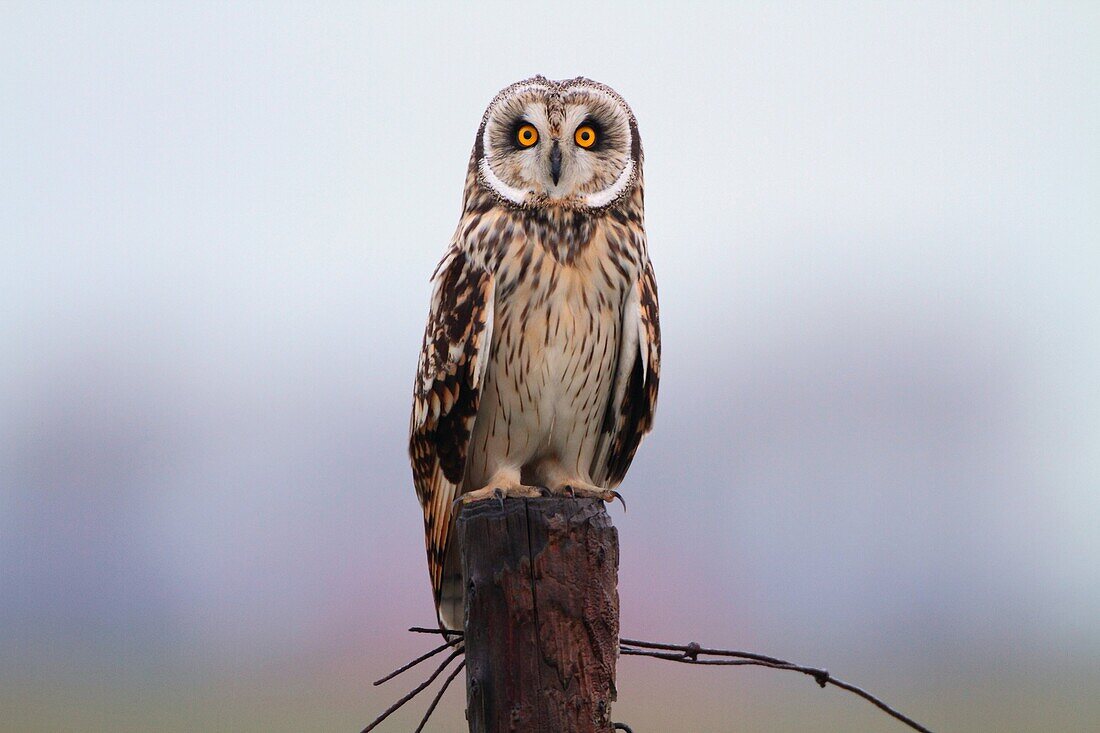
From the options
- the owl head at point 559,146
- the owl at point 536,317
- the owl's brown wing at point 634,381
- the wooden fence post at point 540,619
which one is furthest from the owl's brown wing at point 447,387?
the wooden fence post at point 540,619

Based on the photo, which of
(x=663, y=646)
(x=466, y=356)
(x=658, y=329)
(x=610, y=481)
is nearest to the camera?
(x=663, y=646)

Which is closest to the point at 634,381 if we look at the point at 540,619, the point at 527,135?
the point at 527,135

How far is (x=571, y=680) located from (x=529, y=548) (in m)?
0.23

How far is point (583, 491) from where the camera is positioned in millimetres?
2725

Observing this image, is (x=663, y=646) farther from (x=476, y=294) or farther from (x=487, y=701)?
(x=476, y=294)

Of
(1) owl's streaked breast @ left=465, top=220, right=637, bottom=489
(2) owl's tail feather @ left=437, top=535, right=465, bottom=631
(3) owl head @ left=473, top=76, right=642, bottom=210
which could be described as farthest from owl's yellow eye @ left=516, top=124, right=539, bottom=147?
(2) owl's tail feather @ left=437, top=535, right=465, bottom=631

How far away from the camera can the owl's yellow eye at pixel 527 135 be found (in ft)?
8.89

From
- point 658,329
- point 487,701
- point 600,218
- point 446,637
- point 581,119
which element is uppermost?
point 581,119

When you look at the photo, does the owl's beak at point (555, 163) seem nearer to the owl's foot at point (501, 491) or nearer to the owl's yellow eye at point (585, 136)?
the owl's yellow eye at point (585, 136)

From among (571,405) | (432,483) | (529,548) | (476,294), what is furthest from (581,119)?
(529,548)

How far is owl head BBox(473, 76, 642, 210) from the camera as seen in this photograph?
2664mm

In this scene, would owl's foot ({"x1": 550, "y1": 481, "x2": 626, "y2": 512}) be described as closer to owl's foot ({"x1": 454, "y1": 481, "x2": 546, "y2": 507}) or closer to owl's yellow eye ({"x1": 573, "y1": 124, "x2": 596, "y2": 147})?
owl's foot ({"x1": 454, "y1": 481, "x2": 546, "y2": 507})

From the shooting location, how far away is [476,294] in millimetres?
2588

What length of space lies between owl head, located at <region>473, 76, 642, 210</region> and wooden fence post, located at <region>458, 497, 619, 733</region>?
1139mm
